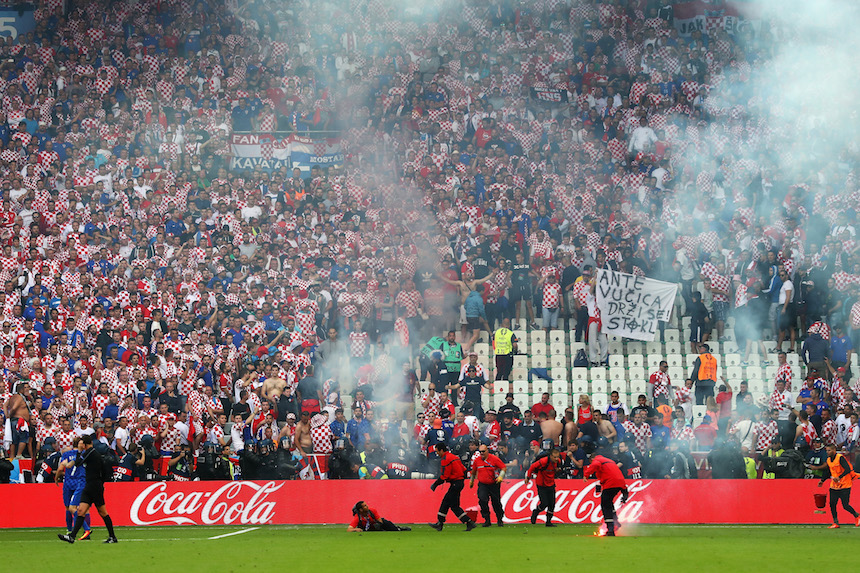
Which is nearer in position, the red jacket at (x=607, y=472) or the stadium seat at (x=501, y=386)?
the red jacket at (x=607, y=472)

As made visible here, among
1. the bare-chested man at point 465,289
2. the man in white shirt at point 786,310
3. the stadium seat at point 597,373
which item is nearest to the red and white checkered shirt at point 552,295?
the bare-chested man at point 465,289

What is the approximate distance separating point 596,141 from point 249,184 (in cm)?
714

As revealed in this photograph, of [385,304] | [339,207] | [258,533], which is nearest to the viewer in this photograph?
[258,533]

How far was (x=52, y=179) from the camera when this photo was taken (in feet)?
76.8

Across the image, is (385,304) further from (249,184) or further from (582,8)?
(582,8)

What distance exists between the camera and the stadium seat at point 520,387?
66.6ft

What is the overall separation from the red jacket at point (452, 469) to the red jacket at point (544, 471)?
0.93 metres

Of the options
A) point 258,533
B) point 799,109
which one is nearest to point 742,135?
point 799,109

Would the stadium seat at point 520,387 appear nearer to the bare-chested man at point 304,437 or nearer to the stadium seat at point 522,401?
the stadium seat at point 522,401

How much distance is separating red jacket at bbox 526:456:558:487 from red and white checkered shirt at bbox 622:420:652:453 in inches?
92.4

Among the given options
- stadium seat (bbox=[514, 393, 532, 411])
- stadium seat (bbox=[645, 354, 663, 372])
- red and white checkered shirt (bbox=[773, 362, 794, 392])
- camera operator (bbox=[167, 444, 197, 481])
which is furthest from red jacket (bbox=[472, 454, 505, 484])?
red and white checkered shirt (bbox=[773, 362, 794, 392])

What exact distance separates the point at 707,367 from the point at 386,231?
21.5ft

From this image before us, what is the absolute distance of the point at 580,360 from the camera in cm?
2062

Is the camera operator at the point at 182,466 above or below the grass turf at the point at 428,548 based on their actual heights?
above
